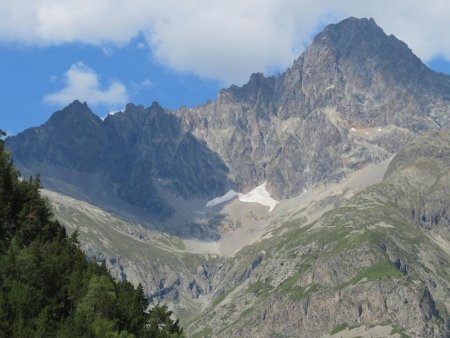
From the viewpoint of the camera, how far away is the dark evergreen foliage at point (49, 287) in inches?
3740

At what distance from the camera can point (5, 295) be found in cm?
9700

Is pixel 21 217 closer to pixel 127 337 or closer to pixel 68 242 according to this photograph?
pixel 68 242

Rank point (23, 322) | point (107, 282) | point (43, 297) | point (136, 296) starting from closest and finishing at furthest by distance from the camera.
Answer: point (23, 322) → point (43, 297) → point (107, 282) → point (136, 296)

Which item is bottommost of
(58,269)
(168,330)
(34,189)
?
(168,330)

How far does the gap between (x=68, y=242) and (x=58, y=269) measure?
72.6 feet

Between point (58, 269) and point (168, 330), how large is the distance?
78.0 ft

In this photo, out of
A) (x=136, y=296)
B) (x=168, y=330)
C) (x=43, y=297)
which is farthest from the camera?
(x=168, y=330)

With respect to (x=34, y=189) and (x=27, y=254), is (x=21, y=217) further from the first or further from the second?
(x=27, y=254)

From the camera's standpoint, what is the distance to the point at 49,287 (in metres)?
109

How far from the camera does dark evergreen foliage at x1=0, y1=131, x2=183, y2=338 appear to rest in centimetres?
9500

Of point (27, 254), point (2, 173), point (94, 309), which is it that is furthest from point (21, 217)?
point (94, 309)

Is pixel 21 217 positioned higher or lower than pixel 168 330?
higher

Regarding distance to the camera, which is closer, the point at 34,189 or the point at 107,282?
the point at 107,282

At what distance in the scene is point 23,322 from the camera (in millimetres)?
91812
